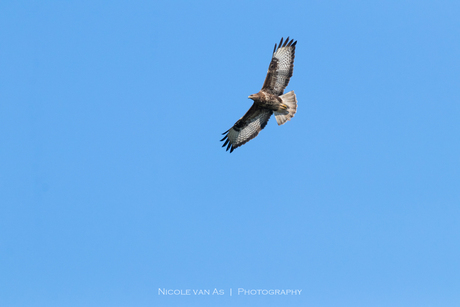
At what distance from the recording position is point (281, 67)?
47.3ft

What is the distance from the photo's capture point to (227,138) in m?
15.7

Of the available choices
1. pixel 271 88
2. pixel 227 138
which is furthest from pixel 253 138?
pixel 271 88

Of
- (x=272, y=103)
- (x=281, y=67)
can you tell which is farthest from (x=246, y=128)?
(x=281, y=67)

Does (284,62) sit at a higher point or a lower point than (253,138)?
higher

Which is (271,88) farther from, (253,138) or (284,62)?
(253,138)

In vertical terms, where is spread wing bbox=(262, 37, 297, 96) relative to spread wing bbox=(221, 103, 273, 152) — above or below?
above

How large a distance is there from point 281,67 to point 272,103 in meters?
1.10

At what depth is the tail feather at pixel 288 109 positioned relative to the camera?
49.4 ft

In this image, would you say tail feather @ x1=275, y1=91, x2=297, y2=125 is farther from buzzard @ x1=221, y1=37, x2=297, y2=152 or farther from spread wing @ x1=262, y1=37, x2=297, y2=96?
spread wing @ x1=262, y1=37, x2=297, y2=96

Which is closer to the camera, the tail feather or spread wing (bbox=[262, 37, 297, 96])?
spread wing (bbox=[262, 37, 297, 96])

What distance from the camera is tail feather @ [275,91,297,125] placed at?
49.4 ft

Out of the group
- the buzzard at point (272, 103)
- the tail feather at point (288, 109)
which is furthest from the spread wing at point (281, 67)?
the tail feather at point (288, 109)

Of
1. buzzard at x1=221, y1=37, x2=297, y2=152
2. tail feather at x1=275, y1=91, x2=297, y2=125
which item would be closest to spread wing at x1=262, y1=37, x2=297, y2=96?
buzzard at x1=221, y1=37, x2=297, y2=152

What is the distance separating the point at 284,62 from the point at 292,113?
1665 millimetres
